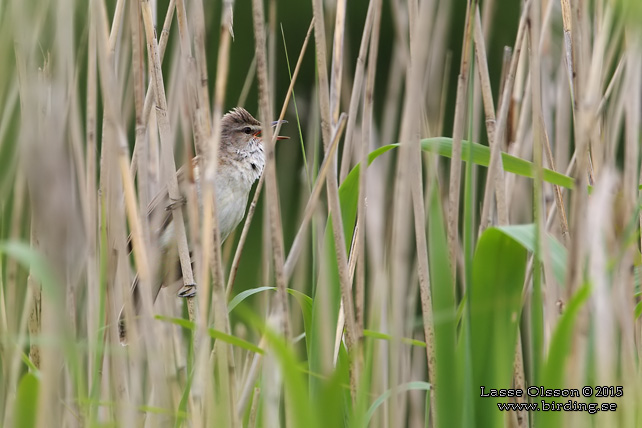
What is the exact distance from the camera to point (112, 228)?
5.55 ft

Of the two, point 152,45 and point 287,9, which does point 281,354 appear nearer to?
point 152,45

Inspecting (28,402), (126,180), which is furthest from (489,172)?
(28,402)

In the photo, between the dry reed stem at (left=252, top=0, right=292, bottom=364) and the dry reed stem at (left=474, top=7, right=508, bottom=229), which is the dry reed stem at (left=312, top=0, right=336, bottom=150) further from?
the dry reed stem at (left=474, top=7, right=508, bottom=229)

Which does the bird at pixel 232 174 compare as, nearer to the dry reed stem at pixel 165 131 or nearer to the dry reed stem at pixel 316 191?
the dry reed stem at pixel 165 131

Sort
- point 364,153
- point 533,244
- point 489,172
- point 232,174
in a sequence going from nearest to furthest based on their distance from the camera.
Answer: point 533,244
point 364,153
point 489,172
point 232,174

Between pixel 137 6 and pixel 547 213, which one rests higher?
pixel 137 6

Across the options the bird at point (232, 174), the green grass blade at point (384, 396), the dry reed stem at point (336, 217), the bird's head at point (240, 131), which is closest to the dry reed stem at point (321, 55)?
the dry reed stem at point (336, 217)

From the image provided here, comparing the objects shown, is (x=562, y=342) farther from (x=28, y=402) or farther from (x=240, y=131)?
(x=240, y=131)

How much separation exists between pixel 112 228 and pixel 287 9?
4561 millimetres

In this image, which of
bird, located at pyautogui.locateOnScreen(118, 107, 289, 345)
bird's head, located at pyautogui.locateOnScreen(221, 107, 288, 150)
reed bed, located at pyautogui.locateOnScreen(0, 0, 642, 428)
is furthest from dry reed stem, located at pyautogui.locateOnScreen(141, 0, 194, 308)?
bird's head, located at pyautogui.locateOnScreen(221, 107, 288, 150)

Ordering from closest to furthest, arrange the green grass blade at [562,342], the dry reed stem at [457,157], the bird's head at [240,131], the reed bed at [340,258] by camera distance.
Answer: the green grass blade at [562,342] → the reed bed at [340,258] → the dry reed stem at [457,157] → the bird's head at [240,131]

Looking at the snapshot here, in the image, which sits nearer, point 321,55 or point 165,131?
point 321,55

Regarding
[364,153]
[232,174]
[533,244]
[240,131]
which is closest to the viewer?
[533,244]

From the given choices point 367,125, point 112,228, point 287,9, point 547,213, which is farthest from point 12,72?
point 287,9
